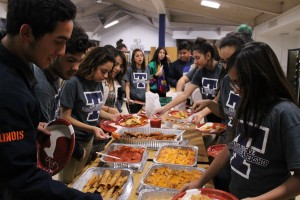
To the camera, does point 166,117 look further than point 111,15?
No

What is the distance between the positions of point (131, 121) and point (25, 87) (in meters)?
1.83

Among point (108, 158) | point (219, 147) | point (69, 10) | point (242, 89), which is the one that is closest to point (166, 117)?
point (219, 147)

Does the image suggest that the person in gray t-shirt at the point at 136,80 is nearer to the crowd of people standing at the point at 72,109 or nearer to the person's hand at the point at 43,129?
the crowd of people standing at the point at 72,109

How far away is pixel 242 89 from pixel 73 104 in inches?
47.2

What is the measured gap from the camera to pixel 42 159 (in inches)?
47.9

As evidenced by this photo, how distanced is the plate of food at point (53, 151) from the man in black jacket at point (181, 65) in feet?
13.7

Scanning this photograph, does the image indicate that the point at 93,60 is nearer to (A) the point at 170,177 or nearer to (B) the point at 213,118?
(A) the point at 170,177

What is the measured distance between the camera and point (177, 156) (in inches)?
77.0

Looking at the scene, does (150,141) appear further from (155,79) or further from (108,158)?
(155,79)

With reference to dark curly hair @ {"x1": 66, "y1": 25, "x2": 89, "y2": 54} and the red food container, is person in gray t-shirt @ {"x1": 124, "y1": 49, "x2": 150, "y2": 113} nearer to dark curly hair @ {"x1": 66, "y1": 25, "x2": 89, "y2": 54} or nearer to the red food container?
the red food container

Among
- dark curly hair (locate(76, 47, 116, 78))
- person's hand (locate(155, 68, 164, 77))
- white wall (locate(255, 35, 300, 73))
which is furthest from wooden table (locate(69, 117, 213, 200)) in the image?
white wall (locate(255, 35, 300, 73))

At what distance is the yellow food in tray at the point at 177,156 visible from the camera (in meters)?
1.88

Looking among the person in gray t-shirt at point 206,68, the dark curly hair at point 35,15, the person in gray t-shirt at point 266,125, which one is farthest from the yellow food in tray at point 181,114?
the dark curly hair at point 35,15

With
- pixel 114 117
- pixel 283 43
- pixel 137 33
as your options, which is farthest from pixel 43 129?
pixel 137 33
